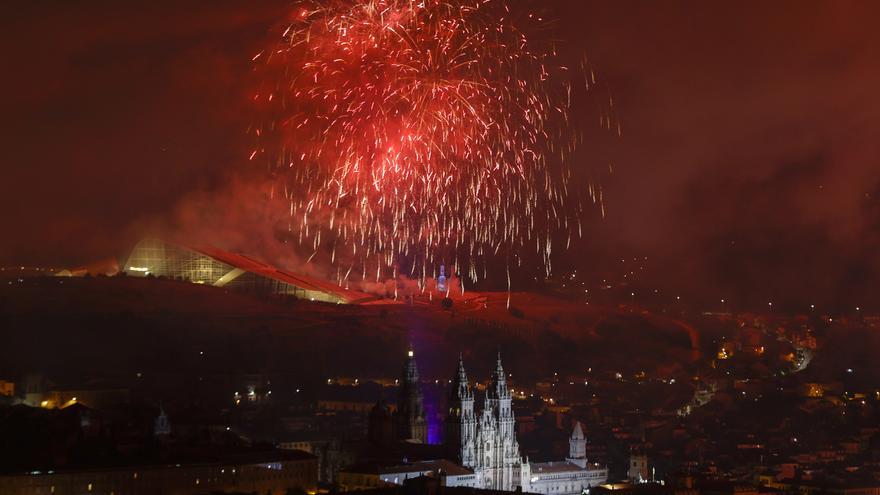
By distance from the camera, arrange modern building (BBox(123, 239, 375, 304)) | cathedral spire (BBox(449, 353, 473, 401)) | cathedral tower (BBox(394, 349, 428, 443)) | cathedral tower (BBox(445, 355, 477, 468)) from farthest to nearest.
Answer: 1. modern building (BBox(123, 239, 375, 304))
2. cathedral tower (BBox(394, 349, 428, 443))
3. cathedral spire (BBox(449, 353, 473, 401))
4. cathedral tower (BBox(445, 355, 477, 468))

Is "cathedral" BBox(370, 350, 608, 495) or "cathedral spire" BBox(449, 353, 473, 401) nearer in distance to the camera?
"cathedral" BBox(370, 350, 608, 495)

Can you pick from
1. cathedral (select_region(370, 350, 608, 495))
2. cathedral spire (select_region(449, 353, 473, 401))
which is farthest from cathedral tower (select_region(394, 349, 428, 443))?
cathedral spire (select_region(449, 353, 473, 401))

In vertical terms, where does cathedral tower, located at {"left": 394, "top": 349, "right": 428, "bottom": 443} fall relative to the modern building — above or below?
below

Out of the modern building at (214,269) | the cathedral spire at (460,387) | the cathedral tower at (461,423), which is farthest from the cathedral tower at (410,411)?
the modern building at (214,269)

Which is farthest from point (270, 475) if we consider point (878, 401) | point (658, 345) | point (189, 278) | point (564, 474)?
point (658, 345)

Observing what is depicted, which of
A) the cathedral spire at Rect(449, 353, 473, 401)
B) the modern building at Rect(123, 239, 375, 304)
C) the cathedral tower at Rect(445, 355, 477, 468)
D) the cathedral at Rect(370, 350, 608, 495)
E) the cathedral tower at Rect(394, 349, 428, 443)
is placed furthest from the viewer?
the modern building at Rect(123, 239, 375, 304)

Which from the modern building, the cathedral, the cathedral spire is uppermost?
the modern building

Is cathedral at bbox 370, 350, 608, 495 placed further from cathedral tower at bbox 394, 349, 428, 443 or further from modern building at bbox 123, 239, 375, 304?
modern building at bbox 123, 239, 375, 304

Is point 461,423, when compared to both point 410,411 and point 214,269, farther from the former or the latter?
point 214,269

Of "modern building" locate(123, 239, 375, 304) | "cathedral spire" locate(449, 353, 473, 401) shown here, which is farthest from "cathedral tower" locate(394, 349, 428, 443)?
"modern building" locate(123, 239, 375, 304)
